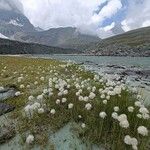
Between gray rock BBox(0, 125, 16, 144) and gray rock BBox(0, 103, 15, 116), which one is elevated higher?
gray rock BBox(0, 125, 16, 144)

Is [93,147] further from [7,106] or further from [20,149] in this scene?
[7,106]

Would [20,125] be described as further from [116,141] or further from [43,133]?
[116,141]

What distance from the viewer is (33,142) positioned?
8977mm

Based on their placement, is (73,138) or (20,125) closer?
(73,138)

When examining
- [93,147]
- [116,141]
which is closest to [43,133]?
[93,147]

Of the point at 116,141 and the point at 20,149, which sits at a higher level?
the point at 116,141

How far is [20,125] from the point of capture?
10.3m

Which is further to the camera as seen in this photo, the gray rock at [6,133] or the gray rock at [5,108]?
the gray rock at [5,108]

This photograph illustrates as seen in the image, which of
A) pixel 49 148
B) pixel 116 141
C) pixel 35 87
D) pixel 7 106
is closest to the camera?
pixel 116 141

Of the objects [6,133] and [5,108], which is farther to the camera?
[5,108]

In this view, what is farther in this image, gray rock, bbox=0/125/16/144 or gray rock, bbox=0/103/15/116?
gray rock, bbox=0/103/15/116

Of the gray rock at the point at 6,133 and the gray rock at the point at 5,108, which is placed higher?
the gray rock at the point at 6,133

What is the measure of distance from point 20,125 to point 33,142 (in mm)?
1534

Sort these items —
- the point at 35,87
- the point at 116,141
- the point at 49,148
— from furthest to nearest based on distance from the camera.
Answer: the point at 35,87 → the point at 49,148 → the point at 116,141
